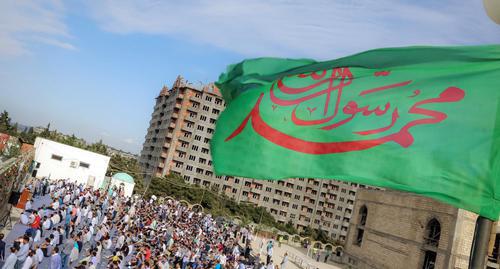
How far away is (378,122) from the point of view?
18.2 ft

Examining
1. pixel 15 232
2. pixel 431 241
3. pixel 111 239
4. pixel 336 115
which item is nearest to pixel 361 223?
pixel 431 241

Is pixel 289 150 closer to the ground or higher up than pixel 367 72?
closer to the ground

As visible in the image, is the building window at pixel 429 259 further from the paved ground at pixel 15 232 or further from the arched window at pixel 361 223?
the paved ground at pixel 15 232

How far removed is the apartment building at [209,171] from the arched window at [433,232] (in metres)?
59.9

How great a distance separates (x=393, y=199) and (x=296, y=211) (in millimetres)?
67451

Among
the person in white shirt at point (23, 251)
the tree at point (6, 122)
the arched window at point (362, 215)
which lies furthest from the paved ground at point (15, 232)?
the tree at point (6, 122)

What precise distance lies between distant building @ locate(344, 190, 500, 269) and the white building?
27.6 metres

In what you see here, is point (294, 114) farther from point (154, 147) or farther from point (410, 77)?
point (154, 147)

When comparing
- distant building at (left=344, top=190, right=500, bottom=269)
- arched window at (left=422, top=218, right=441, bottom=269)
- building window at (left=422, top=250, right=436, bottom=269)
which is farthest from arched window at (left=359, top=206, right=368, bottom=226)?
building window at (left=422, top=250, right=436, bottom=269)

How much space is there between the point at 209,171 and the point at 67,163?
150ft

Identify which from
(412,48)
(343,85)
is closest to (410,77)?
(412,48)

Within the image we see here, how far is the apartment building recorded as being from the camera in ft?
300

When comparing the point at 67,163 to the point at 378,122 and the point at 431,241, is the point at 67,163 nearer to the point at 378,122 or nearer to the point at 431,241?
the point at 431,241

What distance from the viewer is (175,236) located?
28672mm
